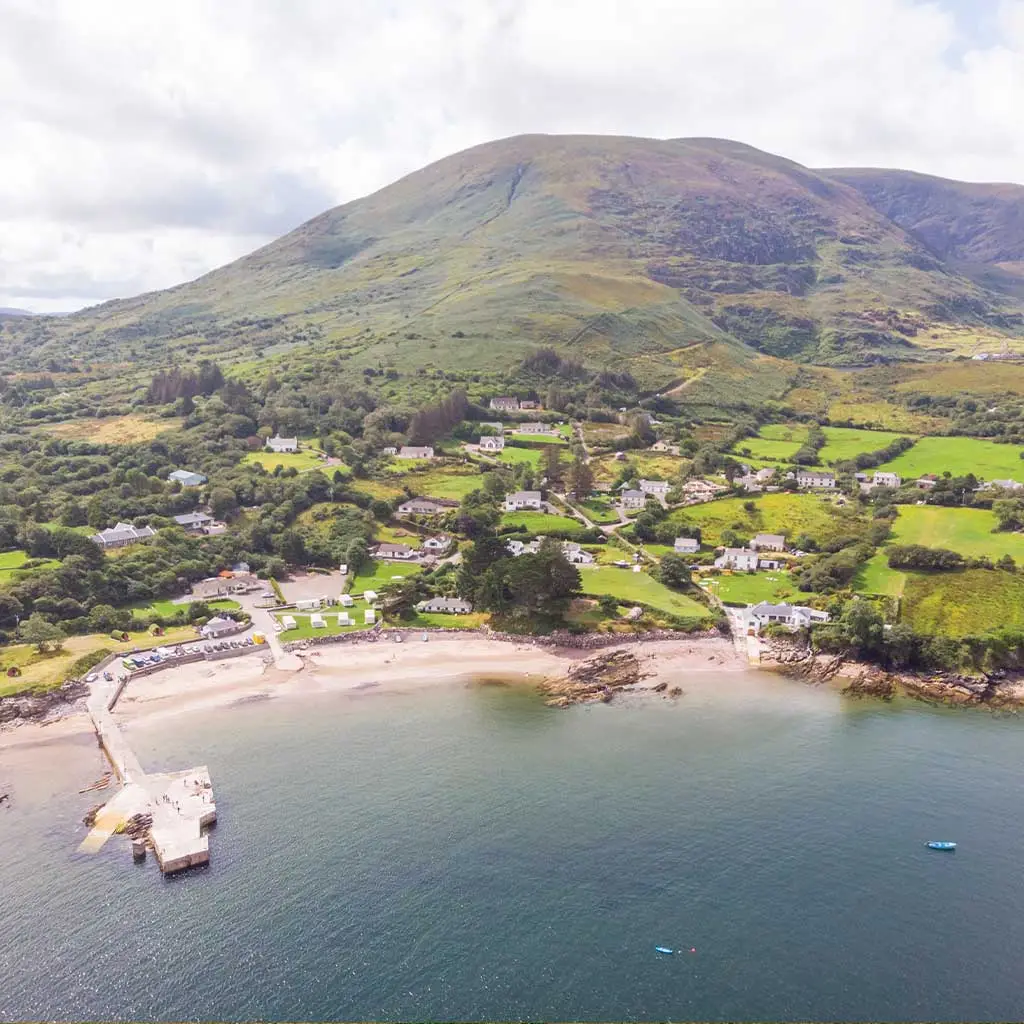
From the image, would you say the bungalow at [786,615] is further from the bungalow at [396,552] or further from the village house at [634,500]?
the bungalow at [396,552]

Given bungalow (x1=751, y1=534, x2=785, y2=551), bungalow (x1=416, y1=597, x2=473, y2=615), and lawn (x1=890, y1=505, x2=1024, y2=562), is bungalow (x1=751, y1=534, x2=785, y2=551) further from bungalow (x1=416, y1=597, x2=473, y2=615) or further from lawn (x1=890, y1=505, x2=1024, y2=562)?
bungalow (x1=416, y1=597, x2=473, y2=615)

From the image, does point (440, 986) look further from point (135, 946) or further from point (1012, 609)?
point (1012, 609)

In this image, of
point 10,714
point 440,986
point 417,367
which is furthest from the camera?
point 417,367

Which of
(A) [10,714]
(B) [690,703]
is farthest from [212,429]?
(B) [690,703]

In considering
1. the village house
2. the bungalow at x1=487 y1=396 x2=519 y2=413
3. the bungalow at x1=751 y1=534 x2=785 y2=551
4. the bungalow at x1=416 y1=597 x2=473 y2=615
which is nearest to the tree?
the bungalow at x1=416 y1=597 x2=473 y2=615

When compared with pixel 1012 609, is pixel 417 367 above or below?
above

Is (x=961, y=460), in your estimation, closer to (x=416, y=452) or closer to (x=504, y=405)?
(x=504, y=405)

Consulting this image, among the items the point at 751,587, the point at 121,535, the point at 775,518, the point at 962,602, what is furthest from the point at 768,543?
the point at 121,535
